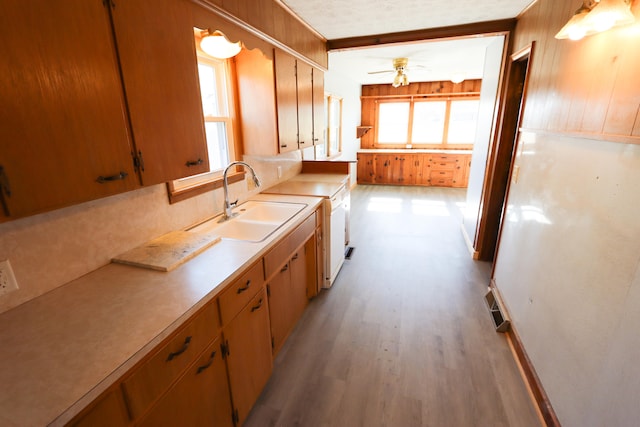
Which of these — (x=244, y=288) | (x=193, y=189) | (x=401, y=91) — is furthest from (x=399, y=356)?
(x=401, y=91)

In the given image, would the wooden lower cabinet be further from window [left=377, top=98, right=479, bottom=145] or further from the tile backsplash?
window [left=377, top=98, right=479, bottom=145]

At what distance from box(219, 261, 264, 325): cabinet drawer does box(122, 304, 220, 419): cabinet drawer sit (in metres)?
0.06

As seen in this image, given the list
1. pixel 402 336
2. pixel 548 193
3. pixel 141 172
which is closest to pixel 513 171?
pixel 548 193

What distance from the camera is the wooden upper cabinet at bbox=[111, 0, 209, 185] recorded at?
1.07m

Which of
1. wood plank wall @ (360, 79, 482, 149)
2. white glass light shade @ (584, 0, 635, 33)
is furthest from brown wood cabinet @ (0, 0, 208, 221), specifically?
wood plank wall @ (360, 79, 482, 149)

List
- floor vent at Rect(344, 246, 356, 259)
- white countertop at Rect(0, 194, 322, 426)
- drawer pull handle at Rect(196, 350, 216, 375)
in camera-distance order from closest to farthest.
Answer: white countertop at Rect(0, 194, 322, 426) < drawer pull handle at Rect(196, 350, 216, 375) < floor vent at Rect(344, 246, 356, 259)

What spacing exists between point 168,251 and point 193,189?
1.70 feet

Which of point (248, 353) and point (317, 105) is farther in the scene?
point (317, 105)

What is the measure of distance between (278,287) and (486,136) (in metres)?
2.88

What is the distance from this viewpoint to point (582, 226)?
1351mm

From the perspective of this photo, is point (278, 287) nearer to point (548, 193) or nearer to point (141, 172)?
point (141, 172)

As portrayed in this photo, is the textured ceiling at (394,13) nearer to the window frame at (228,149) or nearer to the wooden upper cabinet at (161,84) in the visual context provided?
the window frame at (228,149)

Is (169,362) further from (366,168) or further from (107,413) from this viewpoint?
(366,168)

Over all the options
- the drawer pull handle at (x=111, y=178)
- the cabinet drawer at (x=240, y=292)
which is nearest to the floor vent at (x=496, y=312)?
the cabinet drawer at (x=240, y=292)
